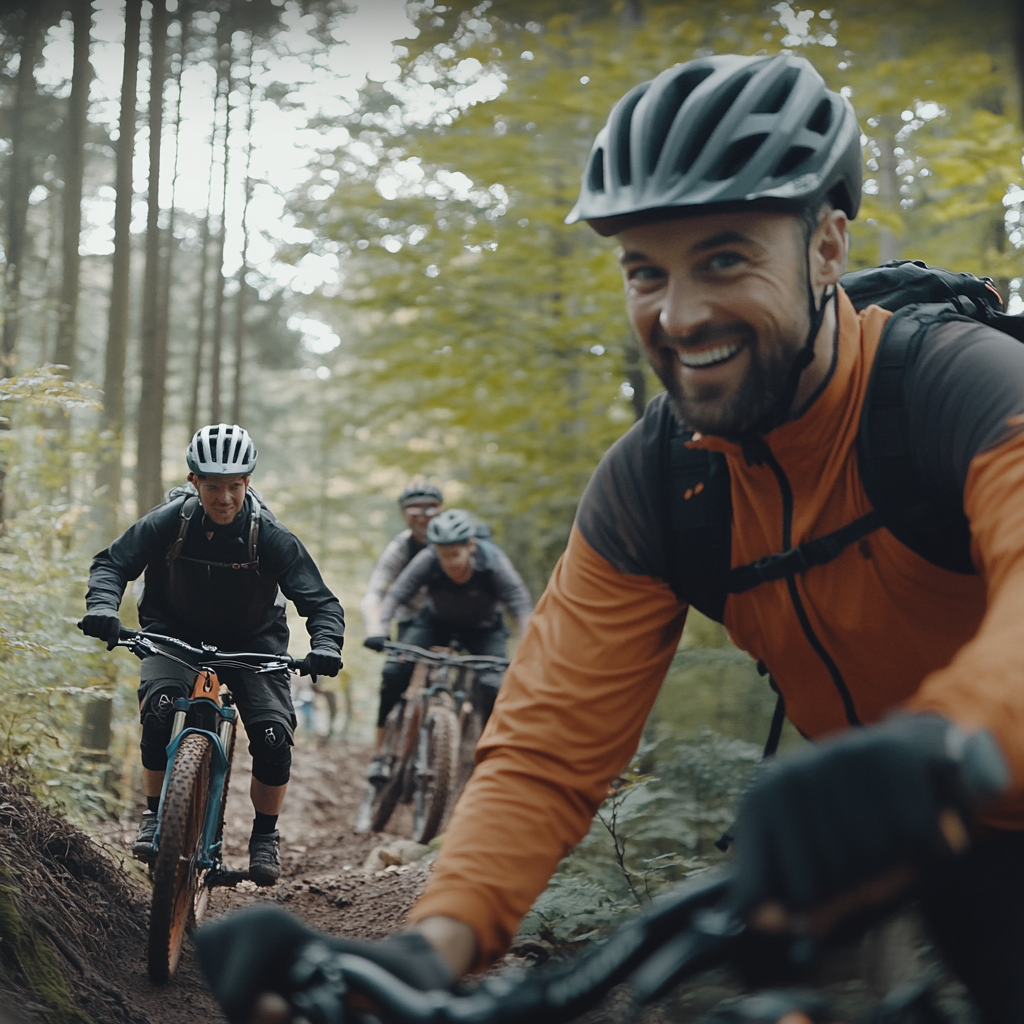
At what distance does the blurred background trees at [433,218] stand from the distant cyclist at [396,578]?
4.64 ft

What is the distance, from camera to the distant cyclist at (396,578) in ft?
33.2

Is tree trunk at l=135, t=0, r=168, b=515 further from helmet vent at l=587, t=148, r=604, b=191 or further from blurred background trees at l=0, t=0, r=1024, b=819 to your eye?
helmet vent at l=587, t=148, r=604, b=191

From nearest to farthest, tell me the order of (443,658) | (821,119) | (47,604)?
(821,119), (47,604), (443,658)

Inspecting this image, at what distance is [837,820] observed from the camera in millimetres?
984

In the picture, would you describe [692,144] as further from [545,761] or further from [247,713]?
[247,713]

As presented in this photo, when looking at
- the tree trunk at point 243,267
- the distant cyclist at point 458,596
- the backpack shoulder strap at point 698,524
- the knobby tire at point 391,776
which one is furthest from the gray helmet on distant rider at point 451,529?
the tree trunk at point 243,267

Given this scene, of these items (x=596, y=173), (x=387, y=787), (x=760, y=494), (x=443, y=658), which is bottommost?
(x=387, y=787)

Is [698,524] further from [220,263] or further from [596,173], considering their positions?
[220,263]

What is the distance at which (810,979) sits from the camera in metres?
1.15

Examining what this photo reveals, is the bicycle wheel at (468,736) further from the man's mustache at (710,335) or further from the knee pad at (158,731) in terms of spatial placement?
the man's mustache at (710,335)

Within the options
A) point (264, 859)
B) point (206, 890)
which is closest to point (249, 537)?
point (264, 859)

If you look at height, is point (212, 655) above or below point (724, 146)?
below

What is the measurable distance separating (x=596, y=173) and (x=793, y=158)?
1.27ft

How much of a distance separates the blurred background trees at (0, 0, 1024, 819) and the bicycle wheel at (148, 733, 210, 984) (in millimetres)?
939
